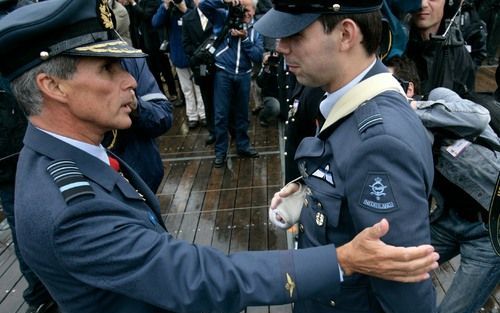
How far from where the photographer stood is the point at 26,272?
2787 mm

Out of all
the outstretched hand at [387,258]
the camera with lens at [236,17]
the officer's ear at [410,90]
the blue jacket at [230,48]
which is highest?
the outstretched hand at [387,258]

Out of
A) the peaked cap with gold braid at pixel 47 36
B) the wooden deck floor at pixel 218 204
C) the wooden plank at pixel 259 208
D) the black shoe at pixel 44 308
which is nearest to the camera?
the peaked cap with gold braid at pixel 47 36

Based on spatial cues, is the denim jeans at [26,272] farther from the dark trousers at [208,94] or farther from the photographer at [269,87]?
the photographer at [269,87]

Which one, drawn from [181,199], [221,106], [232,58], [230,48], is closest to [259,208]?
[181,199]

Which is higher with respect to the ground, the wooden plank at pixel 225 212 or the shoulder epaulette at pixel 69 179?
the shoulder epaulette at pixel 69 179

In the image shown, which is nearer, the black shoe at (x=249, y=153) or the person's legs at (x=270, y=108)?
the black shoe at (x=249, y=153)

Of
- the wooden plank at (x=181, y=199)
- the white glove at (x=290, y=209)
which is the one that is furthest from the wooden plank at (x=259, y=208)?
the white glove at (x=290, y=209)

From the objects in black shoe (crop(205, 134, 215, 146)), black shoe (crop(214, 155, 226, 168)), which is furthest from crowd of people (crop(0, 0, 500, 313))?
black shoe (crop(205, 134, 215, 146))

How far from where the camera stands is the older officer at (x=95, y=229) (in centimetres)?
106

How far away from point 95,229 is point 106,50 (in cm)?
56

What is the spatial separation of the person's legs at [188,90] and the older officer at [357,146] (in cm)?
452

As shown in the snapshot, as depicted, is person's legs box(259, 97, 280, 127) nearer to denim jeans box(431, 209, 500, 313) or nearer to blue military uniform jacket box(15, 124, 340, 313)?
denim jeans box(431, 209, 500, 313)

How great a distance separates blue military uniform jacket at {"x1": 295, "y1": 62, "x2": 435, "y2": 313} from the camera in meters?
1.15

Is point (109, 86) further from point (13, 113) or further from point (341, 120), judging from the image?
point (13, 113)
